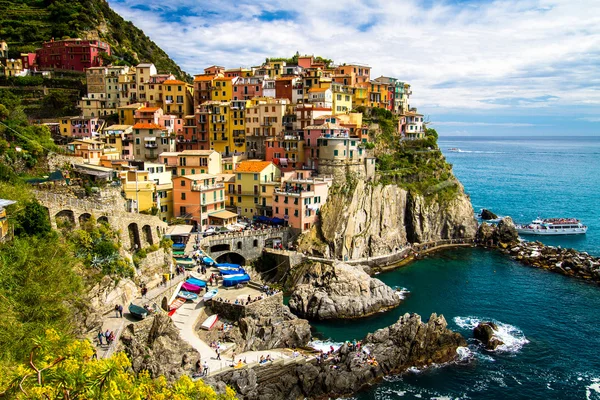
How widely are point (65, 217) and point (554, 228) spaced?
6992cm

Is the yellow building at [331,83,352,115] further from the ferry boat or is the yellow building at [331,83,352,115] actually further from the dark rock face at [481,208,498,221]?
the ferry boat

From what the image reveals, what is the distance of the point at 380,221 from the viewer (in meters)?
61.5

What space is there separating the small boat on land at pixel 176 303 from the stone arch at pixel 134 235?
597cm

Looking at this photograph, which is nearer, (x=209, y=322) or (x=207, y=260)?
(x=209, y=322)

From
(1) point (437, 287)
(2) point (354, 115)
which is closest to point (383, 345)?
(1) point (437, 287)

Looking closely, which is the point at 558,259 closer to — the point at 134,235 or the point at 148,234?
the point at 148,234

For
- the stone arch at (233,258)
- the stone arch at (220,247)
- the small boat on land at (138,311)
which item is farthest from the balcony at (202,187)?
the small boat on land at (138,311)

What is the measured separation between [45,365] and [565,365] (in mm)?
36513

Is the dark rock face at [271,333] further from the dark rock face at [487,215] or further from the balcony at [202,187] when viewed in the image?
the dark rock face at [487,215]

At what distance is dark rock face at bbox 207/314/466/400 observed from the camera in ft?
106

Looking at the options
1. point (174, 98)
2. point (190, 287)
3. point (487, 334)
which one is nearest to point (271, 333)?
point (190, 287)

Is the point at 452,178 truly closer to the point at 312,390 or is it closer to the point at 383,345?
the point at 383,345

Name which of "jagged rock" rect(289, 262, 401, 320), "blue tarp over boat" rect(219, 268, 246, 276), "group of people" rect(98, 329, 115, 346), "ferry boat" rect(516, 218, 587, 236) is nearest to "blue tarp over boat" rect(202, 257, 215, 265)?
"blue tarp over boat" rect(219, 268, 246, 276)

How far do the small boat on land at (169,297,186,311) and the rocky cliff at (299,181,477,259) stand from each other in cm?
1813
